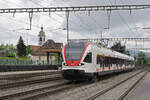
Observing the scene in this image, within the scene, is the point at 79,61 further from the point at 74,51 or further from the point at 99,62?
the point at 99,62

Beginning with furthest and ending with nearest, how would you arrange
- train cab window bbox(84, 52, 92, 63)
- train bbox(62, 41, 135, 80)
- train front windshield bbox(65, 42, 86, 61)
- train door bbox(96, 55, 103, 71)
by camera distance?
1. train door bbox(96, 55, 103, 71)
2. train cab window bbox(84, 52, 92, 63)
3. train front windshield bbox(65, 42, 86, 61)
4. train bbox(62, 41, 135, 80)

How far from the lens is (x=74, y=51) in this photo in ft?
65.5

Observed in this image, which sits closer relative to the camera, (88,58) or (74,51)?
(74,51)

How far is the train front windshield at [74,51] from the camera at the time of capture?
1970cm

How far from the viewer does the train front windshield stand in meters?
19.7

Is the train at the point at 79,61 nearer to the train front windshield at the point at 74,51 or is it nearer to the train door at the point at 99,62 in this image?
the train front windshield at the point at 74,51

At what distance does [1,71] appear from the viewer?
33688 mm

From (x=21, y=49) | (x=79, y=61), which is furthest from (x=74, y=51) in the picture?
(x=21, y=49)

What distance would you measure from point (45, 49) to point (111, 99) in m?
34.9

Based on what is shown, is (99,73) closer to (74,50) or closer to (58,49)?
(74,50)

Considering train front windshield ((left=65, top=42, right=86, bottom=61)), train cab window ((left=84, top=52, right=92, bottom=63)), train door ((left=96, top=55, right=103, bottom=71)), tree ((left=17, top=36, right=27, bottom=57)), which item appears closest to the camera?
train front windshield ((left=65, top=42, right=86, bottom=61))

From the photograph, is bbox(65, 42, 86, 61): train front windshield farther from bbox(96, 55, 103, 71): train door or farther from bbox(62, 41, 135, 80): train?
bbox(96, 55, 103, 71): train door

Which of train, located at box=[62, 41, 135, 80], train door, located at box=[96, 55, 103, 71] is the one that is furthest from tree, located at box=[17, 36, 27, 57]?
train, located at box=[62, 41, 135, 80]

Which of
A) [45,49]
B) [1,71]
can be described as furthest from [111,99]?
[45,49]
